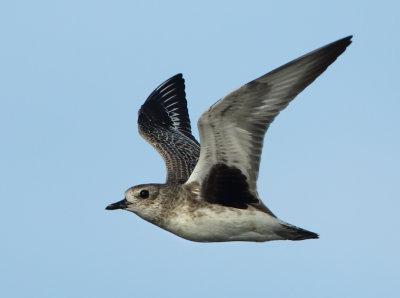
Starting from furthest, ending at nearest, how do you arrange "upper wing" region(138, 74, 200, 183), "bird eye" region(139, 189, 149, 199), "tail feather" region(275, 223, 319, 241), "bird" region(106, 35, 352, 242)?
"upper wing" region(138, 74, 200, 183) → "bird eye" region(139, 189, 149, 199) → "tail feather" region(275, 223, 319, 241) → "bird" region(106, 35, 352, 242)

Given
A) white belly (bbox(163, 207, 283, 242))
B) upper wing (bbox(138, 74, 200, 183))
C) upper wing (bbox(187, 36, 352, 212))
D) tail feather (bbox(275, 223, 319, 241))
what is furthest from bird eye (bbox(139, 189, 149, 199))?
tail feather (bbox(275, 223, 319, 241))

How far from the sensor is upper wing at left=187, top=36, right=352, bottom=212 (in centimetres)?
1391

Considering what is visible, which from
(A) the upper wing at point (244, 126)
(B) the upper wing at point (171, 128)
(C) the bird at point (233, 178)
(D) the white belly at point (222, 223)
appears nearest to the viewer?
(A) the upper wing at point (244, 126)

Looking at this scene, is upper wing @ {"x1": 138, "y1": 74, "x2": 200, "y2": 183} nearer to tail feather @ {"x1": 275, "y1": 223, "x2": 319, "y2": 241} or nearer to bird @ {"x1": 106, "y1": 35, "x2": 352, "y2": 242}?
bird @ {"x1": 106, "y1": 35, "x2": 352, "y2": 242}

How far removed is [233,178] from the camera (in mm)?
15352

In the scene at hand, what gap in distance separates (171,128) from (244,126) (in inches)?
248

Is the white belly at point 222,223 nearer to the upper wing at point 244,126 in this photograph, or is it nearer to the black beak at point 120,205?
the upper wing at point 244,126

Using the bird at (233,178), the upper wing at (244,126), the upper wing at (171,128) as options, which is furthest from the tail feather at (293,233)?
the upper wing at (171,128)

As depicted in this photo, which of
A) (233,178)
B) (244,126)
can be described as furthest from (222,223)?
(244,126)

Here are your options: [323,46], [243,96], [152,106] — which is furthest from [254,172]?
[152,106]

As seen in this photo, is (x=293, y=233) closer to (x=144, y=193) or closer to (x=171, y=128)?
(x=144, y=193)

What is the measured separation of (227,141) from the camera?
48.7 ft

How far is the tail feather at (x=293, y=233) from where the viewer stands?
1539 centimetres

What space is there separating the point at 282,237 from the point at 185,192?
1.93 m
